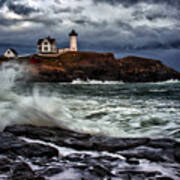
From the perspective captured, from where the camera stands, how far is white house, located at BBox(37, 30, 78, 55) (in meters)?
68.9

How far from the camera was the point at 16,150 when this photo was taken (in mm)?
2996

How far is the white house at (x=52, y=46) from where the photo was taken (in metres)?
68.9

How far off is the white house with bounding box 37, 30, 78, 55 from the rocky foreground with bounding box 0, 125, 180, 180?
66.2 m

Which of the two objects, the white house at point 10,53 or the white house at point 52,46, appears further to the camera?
the white house at point 52,46

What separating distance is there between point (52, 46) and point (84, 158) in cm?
6987

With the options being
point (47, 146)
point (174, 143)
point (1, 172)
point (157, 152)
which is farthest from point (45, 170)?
point (174, 143)

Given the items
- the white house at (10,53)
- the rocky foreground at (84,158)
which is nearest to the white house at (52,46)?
the white house at (10,53)

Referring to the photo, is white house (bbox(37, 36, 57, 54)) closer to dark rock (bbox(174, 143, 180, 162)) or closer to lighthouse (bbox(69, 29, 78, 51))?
lighthouse (bbox(69, 29, 78, 51))

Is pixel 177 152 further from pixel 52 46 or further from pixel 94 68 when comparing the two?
pixel 52 46

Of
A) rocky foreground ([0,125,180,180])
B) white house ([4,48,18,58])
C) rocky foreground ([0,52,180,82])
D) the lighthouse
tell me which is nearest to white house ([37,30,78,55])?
the lighthouse

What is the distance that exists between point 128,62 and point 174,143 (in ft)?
217

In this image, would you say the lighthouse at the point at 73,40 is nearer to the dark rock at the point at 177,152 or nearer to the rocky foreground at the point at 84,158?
the rocky foreground at the point at 84,158

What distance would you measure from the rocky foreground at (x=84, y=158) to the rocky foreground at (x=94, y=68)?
56414mm

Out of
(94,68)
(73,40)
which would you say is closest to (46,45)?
(73,40)
